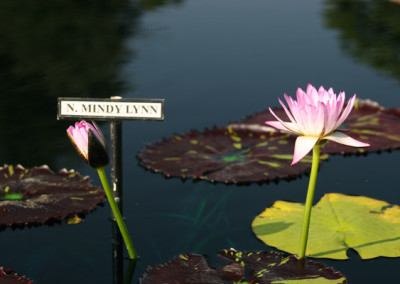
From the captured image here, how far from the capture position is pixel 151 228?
81.6 inches

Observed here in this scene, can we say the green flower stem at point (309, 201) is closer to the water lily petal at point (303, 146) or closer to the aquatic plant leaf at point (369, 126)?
the water lily petal at point (303, 146)

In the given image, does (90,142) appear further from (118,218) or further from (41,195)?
(41,195)

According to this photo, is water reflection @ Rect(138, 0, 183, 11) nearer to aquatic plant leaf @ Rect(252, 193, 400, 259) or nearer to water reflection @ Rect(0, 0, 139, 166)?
water reflection @ Rect(0, 0, 139, 166)

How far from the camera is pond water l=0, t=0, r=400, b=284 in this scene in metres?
1.98

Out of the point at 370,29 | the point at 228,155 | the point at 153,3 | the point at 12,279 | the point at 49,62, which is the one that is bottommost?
the point at 12,279

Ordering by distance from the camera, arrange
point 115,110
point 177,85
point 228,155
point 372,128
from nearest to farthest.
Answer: point 115,110 → point 228,155 → point 372,128 → point 177,85

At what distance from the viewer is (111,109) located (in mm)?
1852

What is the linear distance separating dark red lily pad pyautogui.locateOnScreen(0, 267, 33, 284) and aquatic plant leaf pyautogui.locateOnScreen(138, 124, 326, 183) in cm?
85

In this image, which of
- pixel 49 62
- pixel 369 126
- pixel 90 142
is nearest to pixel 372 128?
pixel 369 126

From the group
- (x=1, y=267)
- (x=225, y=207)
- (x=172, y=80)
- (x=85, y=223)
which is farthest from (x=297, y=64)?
(x=1, y=267)

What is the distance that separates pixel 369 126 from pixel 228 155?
69 cm

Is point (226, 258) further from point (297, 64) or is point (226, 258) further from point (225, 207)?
point (297, 64)

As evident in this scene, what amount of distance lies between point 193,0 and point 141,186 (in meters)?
3.65

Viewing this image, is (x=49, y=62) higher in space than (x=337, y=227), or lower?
higher
